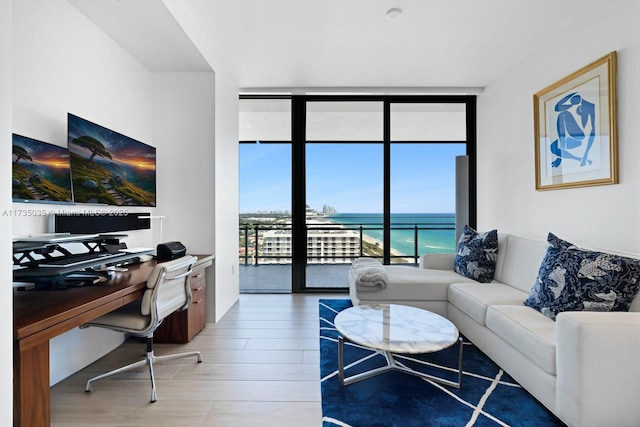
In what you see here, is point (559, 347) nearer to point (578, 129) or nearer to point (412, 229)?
point (578, 129)

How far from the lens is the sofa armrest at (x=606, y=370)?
55.2 inches

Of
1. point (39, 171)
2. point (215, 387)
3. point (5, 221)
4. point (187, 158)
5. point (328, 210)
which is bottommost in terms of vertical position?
point (215, 387)

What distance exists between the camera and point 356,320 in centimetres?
207

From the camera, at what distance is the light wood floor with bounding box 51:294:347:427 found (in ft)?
5.31

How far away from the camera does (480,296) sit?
2.39 m

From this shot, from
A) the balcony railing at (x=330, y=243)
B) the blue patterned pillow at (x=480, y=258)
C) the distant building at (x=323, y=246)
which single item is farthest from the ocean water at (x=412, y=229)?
the blue patterned pillow at (x=480, y=258)

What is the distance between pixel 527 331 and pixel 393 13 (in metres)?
2.40

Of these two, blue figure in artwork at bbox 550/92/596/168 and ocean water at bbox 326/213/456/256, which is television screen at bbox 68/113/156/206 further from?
blue figure in artwork at bbox 550/92/596/168

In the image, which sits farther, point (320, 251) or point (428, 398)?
point (320, 251)

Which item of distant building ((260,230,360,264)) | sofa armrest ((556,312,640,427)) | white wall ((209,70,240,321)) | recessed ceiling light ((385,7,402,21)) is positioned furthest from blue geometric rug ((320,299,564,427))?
recessed ceiling light ((385,7,402,21))

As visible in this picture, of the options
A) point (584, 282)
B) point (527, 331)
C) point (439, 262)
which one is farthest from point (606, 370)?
point (439, 262)

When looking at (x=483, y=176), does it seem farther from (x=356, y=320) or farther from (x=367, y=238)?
(x=356, y=320)

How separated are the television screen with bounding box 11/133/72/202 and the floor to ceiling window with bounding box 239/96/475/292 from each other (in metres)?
2.29

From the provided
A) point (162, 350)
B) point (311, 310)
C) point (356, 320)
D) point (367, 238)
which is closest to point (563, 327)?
point (356, 320)
